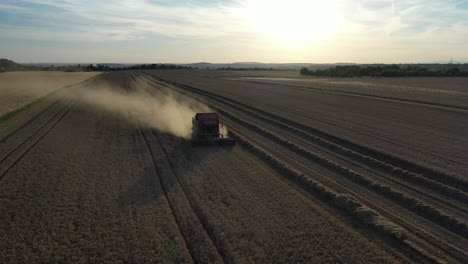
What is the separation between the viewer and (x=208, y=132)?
1522cm

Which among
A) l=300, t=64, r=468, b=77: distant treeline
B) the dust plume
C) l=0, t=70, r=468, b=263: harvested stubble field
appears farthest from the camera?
l=300, t=64, r=468, b=77: distant treeline

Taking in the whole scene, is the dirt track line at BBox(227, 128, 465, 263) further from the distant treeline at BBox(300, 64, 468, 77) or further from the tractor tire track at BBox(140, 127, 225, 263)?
the distant treeline at BBox(300, 64, 468, 77)

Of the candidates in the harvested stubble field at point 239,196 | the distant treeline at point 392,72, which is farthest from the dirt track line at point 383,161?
the distant treeline at point 392,72

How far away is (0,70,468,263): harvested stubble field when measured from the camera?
7.00 metres

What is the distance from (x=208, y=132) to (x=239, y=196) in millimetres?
6214

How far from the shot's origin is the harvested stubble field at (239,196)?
23.0 ft

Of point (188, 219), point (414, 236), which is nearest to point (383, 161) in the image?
point (414, 236)

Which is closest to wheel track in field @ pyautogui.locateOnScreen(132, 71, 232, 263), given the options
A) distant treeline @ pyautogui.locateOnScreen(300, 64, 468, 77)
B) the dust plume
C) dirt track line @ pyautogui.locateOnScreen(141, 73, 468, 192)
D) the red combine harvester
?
the red combine harvester

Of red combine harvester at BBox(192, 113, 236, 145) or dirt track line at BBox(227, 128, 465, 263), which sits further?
red combine harvester at BBox(192, 113, 236, 145)

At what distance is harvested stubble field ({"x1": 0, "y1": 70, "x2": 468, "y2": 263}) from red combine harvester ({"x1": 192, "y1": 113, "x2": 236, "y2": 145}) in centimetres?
71

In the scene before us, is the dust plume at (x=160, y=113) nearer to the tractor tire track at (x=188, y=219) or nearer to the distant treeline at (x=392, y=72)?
the tractor tire track at (x=188, y=219)

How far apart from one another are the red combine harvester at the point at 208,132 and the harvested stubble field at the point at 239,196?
0.71 metres

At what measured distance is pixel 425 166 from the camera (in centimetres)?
1170

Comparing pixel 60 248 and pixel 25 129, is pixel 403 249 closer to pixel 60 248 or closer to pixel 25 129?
pixel 60 248
